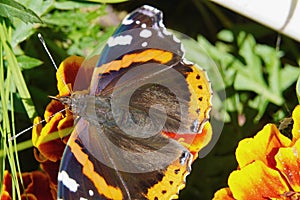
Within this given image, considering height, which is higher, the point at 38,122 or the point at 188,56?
the point at 38,122

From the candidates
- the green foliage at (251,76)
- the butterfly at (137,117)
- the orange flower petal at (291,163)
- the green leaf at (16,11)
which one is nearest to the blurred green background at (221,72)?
the green foliage at (251,76)

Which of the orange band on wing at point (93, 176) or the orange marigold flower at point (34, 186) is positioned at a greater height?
the orange band on wing at point (93, 176)

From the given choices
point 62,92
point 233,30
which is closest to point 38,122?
point 62,92

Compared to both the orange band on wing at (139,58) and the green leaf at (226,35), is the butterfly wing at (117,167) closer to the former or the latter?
Answer: the orange band on wing at (139,58)

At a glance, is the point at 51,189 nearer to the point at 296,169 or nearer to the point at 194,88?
the point at 194,88

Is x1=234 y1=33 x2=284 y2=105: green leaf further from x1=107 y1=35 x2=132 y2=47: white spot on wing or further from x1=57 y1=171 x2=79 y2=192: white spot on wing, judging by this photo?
x1=57 y1=171 x2=79 y2=192: white spot on wing

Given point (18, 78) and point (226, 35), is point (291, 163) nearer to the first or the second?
point (18, 78)

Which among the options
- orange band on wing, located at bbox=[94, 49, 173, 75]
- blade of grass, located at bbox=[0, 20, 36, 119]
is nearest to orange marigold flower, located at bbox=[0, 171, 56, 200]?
blade of grass, located at bbox=[0, 20, 36, 119]
